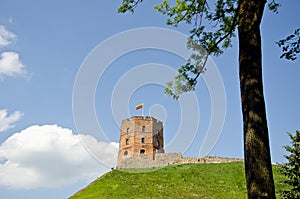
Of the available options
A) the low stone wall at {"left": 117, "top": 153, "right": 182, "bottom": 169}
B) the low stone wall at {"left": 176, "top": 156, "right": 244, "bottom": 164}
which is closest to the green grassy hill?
the low stone wall at {"left": 176, "top": 156, "right": 244, "bottom": 164}

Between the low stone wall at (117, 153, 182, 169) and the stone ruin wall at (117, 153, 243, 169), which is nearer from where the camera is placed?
the stone ruin wall at (117, 153, 243, 169)

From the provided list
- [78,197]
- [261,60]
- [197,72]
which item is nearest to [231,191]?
[78,197]

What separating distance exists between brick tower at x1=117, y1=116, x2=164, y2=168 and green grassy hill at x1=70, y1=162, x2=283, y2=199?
18.9m

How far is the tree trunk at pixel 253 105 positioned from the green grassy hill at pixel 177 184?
2730cm

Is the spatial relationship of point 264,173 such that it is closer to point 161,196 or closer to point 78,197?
point 161,196

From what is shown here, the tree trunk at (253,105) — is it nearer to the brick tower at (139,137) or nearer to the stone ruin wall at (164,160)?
the stone ruin wall at (164,160)

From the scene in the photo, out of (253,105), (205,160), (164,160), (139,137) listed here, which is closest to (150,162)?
(164,160)

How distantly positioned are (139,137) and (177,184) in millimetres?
30748

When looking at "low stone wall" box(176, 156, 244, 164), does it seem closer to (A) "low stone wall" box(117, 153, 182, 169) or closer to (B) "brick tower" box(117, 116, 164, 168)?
(A) "low stone wall" box(117, 153, 182, 169)

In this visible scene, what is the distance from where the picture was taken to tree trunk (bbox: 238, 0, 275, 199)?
580cm

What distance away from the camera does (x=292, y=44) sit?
8.99 meters

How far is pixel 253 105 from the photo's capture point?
20.5 feet

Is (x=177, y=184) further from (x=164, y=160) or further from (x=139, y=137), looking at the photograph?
(x=139, y=137)

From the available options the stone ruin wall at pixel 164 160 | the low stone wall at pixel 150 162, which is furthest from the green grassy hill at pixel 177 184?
the low stone wall at pixel 150 162
